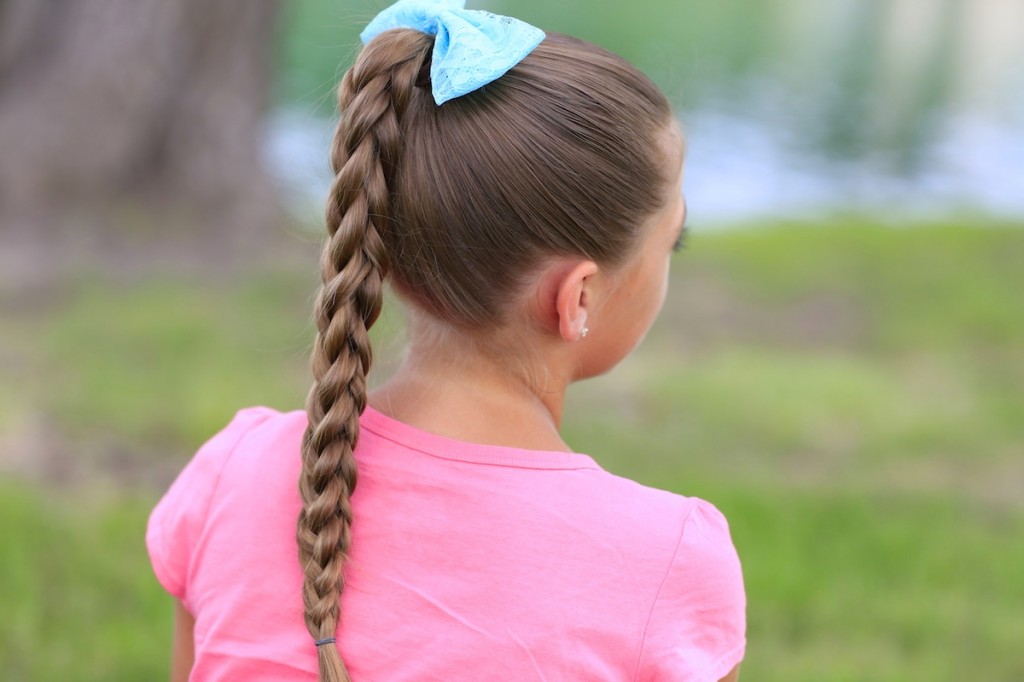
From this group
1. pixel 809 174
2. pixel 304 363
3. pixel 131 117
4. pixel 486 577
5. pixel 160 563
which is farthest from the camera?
pixel 809 174

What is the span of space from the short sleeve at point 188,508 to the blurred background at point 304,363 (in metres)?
0.40

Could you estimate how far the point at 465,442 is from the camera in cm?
122

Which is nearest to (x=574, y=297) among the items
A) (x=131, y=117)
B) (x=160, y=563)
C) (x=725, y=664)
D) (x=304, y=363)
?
(x=725, y=664)

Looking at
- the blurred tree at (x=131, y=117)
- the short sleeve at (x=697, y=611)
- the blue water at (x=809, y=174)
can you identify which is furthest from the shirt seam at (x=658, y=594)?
the blue water at (x=809, y=174)

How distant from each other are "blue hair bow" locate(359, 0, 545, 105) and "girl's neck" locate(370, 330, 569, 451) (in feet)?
0.97

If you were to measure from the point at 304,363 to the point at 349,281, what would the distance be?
8.67 feet

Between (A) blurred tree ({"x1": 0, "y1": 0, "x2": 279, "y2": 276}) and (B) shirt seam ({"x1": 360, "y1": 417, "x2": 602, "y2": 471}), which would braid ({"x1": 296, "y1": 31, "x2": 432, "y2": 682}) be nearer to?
(B) shirt seam ({"x1": 360, "y1": 417, "x2": 602, "y2": 471})

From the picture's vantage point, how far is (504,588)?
1.14 m

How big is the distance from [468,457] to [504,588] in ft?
0.48

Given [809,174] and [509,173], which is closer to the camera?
[509,173]

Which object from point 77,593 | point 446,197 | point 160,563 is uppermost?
point 446,197

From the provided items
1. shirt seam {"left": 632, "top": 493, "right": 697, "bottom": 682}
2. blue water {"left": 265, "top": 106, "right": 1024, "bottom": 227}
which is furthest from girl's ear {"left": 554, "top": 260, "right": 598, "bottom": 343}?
blue water {"left": 265, "top": 106, "right": 1024, "bottom": 227}

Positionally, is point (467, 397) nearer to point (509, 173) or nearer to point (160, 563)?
point (509, 173)

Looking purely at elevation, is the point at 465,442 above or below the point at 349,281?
below
